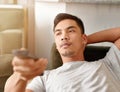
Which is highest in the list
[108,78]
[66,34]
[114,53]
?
[66,34]

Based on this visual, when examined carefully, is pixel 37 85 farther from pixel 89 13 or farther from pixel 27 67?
pixel 89 13

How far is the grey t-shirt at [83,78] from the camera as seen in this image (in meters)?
1.37

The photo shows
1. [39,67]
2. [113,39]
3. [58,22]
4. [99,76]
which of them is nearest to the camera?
[39,67]

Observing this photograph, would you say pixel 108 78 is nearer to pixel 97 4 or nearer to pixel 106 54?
pixel 106 54

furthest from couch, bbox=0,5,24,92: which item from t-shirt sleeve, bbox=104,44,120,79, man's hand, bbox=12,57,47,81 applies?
man's hand, bbox=12,57,47,81

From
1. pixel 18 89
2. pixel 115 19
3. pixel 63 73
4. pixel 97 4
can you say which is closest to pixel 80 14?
pixel 97 4

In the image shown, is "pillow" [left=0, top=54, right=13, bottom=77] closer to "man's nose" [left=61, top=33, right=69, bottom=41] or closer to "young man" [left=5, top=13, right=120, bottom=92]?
"young man" [left=5, top=13, right=120, bottom=92]

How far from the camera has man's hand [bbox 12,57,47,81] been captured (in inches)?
37.5

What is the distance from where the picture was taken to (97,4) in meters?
1.95

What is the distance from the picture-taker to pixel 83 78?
1411mm

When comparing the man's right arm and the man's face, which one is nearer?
the man's right arm

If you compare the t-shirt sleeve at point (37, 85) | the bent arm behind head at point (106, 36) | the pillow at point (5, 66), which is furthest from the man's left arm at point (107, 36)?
the pillow at point (5, 66)

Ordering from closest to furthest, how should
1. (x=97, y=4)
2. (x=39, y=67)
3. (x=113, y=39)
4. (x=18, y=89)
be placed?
(x=39, y=67), (x=18, y=89), (x=113, y=39), (x=97, y=4)

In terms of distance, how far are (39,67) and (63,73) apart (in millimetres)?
460
